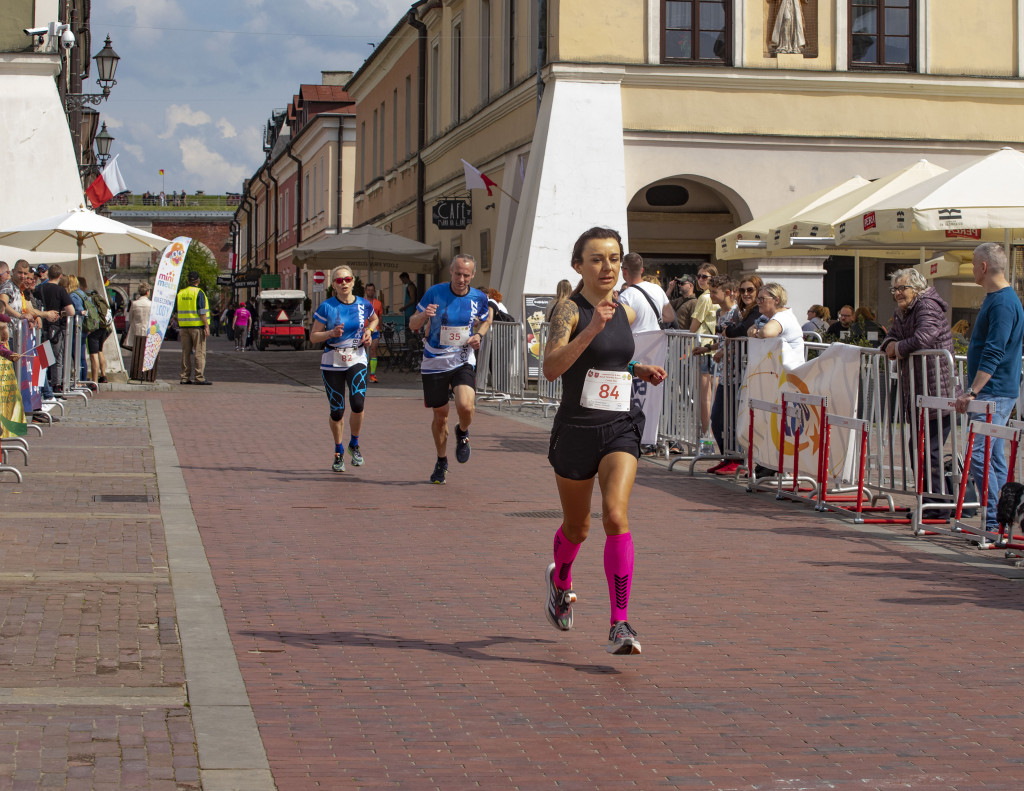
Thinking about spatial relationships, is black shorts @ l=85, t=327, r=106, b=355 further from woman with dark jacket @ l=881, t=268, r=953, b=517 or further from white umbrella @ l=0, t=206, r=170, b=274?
woman with dark jacket @ l=881, t=268, r=953, b=517

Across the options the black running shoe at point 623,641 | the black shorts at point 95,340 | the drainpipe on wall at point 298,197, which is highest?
the drainpipe on wall at point 298,197

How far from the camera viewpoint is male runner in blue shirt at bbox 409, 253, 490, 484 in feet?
38.0

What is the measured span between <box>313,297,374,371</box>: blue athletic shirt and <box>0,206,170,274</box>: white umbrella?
9756 mm

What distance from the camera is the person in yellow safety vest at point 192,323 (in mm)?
24094

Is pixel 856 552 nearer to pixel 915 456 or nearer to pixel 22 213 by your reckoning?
pixel 915 456

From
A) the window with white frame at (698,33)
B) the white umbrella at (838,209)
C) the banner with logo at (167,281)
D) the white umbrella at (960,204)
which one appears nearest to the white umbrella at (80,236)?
the banner with logo at (167,281)

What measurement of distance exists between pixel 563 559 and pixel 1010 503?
313 centimetres

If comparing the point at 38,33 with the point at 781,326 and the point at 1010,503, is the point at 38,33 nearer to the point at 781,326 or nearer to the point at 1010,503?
the point at 781,326

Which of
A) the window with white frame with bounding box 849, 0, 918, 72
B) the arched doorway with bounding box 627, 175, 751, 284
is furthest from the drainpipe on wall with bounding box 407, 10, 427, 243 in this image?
the window with white frame with bounding box 849, 0, 918, 72

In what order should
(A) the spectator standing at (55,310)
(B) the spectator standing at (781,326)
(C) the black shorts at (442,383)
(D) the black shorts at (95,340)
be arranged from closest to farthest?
1. (B) the spectator standing at (781,326)
2. (C) the black shorts at (442,383)
3. (A) the spectator standing at (55,310)
4. (D) the black shorts at (95,340)

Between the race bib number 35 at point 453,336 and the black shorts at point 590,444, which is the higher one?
the race bib number 35 at point 453,336

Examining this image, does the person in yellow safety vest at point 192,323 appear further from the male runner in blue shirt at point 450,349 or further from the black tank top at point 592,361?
the black tank top at point 592,361

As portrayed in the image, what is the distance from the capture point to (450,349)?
11.6m

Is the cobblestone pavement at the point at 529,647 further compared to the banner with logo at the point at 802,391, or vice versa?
the banner with logo at the point at 802,391
